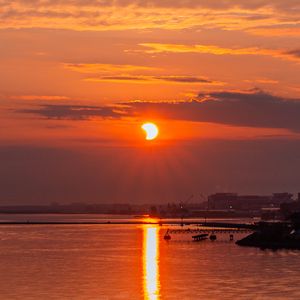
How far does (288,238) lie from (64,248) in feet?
85.4

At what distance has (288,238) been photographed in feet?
330

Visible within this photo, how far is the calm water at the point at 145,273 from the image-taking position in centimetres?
5112

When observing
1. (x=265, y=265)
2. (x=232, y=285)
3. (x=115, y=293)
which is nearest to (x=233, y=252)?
(x=265, y=265)

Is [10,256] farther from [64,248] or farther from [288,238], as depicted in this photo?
[288,238]

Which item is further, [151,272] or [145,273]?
[151,272]

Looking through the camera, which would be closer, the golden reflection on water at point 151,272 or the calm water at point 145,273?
the calm water at point 145,273

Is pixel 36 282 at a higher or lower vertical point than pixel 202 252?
lower

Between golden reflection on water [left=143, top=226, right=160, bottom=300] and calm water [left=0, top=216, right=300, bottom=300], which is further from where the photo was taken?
golden reflection on water [left=143, top=226, right=160, bottom=300]

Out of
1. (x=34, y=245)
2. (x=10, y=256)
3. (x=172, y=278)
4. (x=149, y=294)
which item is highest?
(x=34, y=245)

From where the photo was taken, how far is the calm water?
51.1 meters

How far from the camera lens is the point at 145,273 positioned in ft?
210

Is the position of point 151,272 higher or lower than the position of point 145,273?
higher

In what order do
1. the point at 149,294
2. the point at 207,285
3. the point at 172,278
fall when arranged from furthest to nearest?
the point at 172,278
the point at 207,285
the point at 149,294

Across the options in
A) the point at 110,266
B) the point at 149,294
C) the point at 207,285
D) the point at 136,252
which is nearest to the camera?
the point at 149,294
